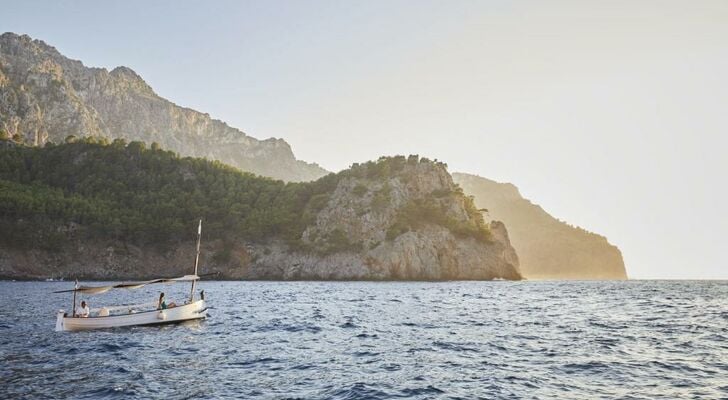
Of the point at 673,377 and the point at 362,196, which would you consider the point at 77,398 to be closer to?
the point at 673,377

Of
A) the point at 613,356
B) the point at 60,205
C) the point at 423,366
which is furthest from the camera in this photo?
the point at 60,205

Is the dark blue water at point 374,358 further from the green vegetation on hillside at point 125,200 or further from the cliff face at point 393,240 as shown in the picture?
the cliff face at point 393,240

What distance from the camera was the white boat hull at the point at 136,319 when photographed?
38.8 metres

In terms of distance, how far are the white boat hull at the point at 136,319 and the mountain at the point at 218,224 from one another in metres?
118

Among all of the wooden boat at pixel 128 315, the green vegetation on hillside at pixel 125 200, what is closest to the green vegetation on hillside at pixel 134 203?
the green vegetation on hillside at pixel 125 200

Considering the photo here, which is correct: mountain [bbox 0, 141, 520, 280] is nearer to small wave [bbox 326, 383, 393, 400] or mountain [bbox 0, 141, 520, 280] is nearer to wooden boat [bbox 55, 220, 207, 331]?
wooden boat [bbox 55, 220, 207, 331]

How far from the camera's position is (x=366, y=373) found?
76.9 feet

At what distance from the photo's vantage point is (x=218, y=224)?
175m

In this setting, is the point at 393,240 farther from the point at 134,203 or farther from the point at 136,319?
the point at 136,319

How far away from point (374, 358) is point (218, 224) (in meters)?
157

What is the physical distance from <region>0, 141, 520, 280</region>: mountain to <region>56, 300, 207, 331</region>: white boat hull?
386 feet

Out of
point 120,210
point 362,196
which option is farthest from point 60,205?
point 362,196

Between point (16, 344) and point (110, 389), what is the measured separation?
15334mm

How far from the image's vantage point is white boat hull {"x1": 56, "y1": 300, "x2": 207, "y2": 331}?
38.8 metres
